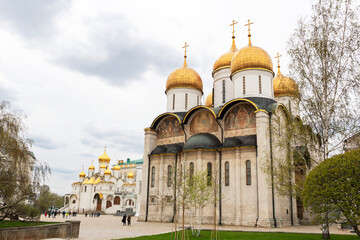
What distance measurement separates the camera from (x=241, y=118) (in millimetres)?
20859

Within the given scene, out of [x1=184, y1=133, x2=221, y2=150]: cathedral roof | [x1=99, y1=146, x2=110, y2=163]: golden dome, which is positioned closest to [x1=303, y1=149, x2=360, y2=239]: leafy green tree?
[x1=184, y1=133, x2=221, y2=150]: cathedral roof

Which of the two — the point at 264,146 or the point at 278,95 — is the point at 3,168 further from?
the point at 278,95

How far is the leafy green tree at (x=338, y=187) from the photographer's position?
8555 mm

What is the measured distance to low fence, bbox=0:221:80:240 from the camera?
960 centimetres

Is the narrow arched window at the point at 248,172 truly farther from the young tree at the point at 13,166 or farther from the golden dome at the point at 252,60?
the young tree at the point at 13,166

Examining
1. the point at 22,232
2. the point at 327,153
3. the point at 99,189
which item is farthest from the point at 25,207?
the point at 99,189

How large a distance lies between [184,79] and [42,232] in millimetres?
17864

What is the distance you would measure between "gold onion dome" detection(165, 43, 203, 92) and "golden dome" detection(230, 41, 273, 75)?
431 centimetres

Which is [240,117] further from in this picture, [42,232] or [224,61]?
[42,232]

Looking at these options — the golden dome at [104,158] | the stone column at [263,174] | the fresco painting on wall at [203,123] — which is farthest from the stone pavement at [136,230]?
the golden dome at [104,158]

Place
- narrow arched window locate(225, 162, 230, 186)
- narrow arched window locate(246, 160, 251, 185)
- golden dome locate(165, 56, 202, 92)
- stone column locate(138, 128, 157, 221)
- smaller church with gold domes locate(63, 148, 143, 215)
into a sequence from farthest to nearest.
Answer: smaller church with gold domes locate(63, 148, 143, 215) → golden dome locate(165, 56, 202, 92) → stone column locate(138, 128, 157, 221) → narrow arched window locate(225, 162, 230, 186) → narrow arched window locate(246, 160, 251, 185)

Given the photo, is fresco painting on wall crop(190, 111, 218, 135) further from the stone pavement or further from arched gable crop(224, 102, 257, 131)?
the stone pavement

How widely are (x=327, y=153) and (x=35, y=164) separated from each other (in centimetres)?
1105

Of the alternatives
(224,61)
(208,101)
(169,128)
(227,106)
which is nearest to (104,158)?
(208,101)
